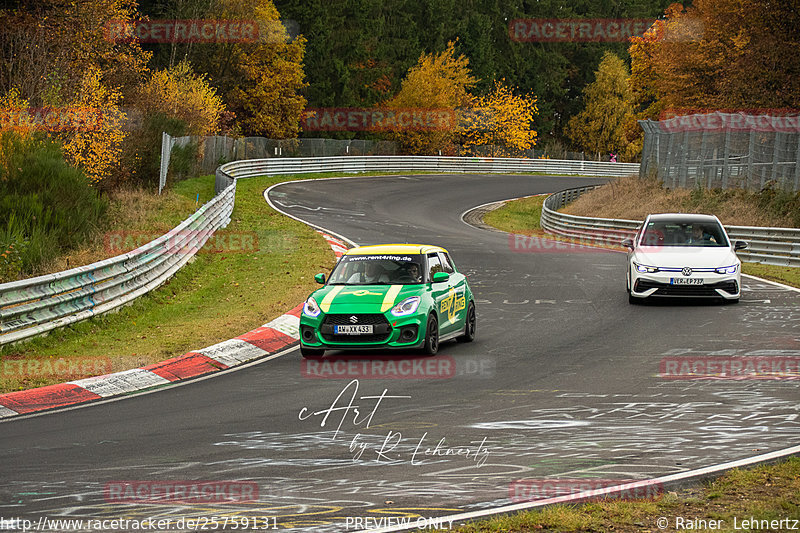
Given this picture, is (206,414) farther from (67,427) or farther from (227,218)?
(227,218)

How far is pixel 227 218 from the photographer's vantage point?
30.5 meters

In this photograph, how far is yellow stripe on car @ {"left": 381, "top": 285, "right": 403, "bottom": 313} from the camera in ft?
42.5

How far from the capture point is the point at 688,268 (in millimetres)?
17797

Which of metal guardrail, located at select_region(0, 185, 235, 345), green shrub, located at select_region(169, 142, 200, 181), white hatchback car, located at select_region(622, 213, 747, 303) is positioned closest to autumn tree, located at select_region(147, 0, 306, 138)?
green shrub, located at select_region(169, 142, 200, 181)

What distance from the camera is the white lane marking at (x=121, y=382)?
37.1 feet

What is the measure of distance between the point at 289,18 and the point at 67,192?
62.3 m

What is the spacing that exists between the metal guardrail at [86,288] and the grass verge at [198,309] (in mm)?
199

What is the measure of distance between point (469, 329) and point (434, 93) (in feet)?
272

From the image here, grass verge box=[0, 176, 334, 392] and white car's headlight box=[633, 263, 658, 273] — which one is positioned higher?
white car's headlight box=[633, 263, 658, 273]

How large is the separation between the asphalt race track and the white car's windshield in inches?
101

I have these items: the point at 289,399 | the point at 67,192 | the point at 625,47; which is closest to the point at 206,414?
the point at 289,399

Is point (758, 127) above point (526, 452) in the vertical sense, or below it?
above

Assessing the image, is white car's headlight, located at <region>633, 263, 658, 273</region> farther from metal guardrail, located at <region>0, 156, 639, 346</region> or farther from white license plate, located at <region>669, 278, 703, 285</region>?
metal guardrail, located at <region>0, 156, 639, 346</region>

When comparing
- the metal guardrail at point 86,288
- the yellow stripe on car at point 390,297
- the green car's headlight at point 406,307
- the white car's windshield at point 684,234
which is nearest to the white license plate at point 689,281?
the white car's windshield at point 684,234
